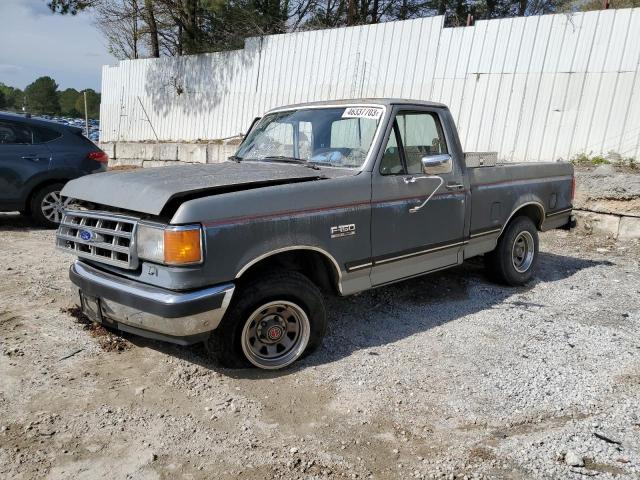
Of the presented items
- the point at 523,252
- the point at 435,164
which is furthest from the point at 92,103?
the point at 435,164

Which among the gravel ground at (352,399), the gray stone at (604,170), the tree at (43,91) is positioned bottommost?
the gravel ground at (352,399)

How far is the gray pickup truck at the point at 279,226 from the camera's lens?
126 inches

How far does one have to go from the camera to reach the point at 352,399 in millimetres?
3346

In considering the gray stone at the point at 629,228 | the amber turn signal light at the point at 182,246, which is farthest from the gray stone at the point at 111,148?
the amber turn signal light at the point at 182,246

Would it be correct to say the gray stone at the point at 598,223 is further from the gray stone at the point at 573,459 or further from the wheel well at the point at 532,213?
the gray stone at the point at 573,459

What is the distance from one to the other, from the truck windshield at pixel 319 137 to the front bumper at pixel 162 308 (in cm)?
153

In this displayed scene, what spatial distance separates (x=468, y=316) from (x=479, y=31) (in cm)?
615

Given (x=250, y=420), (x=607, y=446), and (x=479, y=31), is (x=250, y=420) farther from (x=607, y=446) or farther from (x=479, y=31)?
(x=479, y=31)

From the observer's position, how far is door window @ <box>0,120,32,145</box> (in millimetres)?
7562

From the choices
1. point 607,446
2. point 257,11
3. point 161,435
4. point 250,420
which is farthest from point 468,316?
point 257,11

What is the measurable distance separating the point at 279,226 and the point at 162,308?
0.89 m

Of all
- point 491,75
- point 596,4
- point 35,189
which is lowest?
point 35,189

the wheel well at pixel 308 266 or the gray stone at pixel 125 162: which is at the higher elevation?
the wheel well at pixel 308 266

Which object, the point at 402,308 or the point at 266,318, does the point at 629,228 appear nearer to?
the point at 402,308
